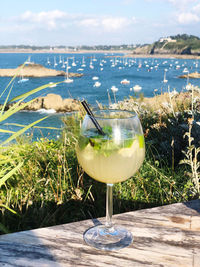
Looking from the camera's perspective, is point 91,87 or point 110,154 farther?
point 91,87

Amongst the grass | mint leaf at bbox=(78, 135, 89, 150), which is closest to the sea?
mint leaf at bbox=(78, 135, 89, 150)

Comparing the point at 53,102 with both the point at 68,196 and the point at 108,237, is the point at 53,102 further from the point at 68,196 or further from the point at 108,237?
the point at 108,237

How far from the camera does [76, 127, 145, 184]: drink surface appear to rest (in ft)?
3.29

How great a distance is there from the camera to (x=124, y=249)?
3.33 feet

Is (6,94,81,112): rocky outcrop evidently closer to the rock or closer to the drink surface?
the rock

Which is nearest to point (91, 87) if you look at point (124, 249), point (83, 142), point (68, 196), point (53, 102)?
point (53, 102)

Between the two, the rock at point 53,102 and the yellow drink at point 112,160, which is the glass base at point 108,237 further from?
the rock at point 53,102

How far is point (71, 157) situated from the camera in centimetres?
310

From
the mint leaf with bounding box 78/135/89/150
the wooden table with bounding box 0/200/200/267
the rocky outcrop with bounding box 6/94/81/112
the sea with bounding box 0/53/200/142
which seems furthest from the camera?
the rocky outcrop with bounding box 6/94/81/112

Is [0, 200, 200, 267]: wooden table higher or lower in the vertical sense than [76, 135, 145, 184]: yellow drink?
lower

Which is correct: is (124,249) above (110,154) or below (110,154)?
below

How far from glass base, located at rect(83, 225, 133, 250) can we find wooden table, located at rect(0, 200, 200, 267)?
0.07ft

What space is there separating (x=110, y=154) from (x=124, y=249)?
1.10 ft

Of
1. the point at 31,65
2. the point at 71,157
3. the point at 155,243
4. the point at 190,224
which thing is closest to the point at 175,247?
the point at 155,243
